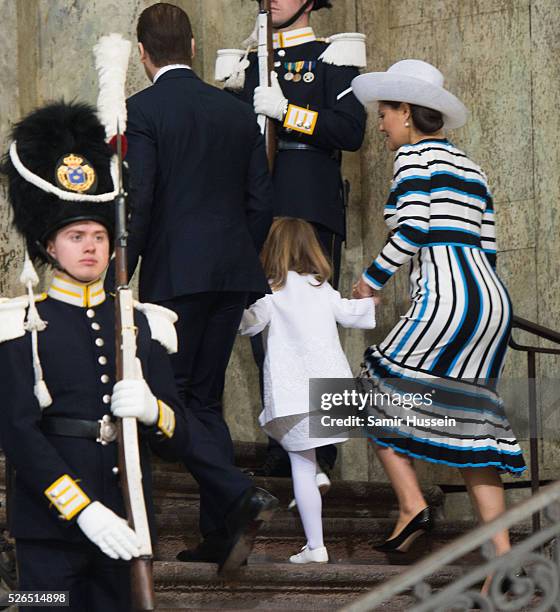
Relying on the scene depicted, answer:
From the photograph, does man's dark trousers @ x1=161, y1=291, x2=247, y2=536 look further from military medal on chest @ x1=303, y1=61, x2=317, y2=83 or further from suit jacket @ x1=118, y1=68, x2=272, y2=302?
military medal on chest @ x1=303, y1=61, x2=317, y2=83

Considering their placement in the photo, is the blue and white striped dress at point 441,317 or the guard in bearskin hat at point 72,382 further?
the blue and white striped dress at point 441,317

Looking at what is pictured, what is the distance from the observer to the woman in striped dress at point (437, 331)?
6496mm

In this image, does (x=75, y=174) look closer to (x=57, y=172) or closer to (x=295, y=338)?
(x=57, y=172)

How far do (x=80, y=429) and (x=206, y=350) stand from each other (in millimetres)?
1380

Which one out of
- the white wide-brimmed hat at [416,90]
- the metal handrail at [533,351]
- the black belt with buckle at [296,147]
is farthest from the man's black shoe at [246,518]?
the black belt with buckle at [296,147]

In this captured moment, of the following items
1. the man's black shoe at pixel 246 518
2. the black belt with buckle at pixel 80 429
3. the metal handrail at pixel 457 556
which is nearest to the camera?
the metal handrail at pixel 457 556

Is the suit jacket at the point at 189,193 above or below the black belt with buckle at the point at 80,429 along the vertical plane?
above

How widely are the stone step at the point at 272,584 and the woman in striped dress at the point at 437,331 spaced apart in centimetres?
45

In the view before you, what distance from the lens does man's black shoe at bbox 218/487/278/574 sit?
5.42 m

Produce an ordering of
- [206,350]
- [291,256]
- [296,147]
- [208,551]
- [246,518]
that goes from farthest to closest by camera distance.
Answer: [296,147], [291,256], [206,350], [208,551], [246,518]

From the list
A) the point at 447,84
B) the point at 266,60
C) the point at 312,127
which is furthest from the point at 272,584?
the point at 447,84

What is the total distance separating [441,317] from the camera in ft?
21.5

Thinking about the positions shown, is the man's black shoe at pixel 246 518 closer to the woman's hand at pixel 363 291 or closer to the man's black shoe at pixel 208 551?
the man's black shoe at pixel 208 551

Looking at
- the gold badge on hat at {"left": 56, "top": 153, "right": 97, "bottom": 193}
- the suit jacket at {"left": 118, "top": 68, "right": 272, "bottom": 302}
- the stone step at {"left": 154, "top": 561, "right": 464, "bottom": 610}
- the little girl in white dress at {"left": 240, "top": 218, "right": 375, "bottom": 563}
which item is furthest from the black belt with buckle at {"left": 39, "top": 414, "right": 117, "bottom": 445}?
the little girl in white dress at {"left": 240, "top": 218, "right": 375, "bottom": 563}
